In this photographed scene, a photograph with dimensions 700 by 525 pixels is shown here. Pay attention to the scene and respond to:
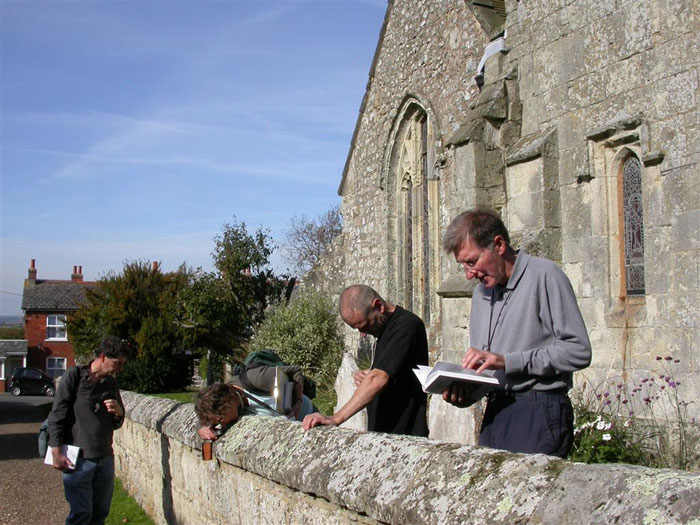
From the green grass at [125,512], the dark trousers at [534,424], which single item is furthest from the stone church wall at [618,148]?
the green grass at [125,512]

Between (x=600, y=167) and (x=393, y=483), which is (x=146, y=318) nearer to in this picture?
(x=600, y=167)

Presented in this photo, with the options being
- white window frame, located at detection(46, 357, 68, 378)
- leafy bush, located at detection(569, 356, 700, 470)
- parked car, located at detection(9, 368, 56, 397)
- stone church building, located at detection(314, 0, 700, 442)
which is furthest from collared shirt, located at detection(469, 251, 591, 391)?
white window frame, located at detection(46, 357, 68, 378)

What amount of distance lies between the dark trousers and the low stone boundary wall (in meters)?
0.42

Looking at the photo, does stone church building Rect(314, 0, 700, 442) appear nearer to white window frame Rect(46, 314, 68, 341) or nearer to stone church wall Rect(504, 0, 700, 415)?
stone church wall Rect(504, 0, 700, 415)

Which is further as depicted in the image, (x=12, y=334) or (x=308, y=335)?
(x=12, y=334)

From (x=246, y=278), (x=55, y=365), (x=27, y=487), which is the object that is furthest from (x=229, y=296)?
(x=55, y=365)

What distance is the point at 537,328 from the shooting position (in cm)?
336

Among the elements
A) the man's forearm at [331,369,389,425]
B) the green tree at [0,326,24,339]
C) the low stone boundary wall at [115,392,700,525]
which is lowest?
the green tree at [0,326,24,339]

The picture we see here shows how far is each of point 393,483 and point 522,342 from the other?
0.89m

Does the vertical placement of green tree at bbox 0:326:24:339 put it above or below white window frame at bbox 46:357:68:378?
above

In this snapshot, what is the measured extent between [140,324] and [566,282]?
2533 cm

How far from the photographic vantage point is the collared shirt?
3182mm

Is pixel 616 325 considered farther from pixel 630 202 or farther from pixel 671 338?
pixel 630 202

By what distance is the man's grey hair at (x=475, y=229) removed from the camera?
11.0ft
